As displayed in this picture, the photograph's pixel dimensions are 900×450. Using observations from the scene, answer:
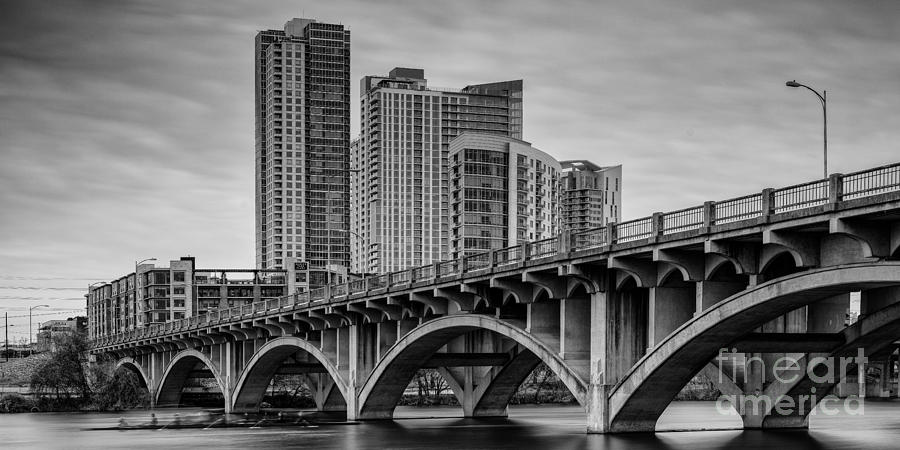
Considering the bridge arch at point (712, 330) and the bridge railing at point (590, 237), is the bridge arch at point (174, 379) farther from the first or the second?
the bridge arch at point (712, 330)

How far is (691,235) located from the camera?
38469mm

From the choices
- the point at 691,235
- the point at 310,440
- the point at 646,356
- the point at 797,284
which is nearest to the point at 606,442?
the point at 646,356

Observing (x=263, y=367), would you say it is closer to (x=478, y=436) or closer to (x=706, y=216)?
(x=478, y=436)

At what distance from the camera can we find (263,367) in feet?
311

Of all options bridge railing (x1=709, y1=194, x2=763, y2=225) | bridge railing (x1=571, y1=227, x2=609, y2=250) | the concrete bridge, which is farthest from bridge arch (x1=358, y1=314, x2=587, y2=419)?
bridge railing (x1=709, y1=194, x2=763, y2=225)

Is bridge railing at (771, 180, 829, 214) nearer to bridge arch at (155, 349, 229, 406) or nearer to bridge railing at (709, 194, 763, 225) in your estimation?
bridge railing at (709, 194, 763, 225)

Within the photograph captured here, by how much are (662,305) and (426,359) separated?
25910 mm

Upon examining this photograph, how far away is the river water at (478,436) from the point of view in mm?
50281

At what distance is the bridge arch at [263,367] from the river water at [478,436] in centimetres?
811

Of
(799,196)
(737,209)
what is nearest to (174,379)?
(737,209)

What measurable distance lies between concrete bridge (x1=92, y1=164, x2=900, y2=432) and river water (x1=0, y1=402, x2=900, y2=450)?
2.17 m

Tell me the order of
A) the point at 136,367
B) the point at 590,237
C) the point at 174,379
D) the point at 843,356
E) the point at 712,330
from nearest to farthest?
the point at 712,330, the point at 590,237, the point at 843,356, the point at 174,379, the point at 136,367

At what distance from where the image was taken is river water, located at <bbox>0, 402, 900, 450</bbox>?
50.3 metres

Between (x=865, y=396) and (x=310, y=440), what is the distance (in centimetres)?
8492
